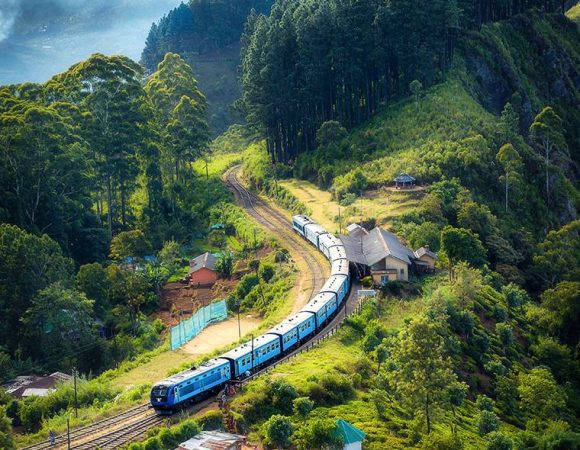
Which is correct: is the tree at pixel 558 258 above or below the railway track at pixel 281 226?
below

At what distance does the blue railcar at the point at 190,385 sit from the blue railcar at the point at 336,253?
968 inches

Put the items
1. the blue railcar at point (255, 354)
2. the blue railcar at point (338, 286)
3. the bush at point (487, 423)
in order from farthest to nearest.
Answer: the blue railcar at point (338, 286), the blue railcar at point (255, 354), the bush at point (487, 423)

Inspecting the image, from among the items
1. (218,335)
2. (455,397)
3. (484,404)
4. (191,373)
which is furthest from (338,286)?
(191,373)

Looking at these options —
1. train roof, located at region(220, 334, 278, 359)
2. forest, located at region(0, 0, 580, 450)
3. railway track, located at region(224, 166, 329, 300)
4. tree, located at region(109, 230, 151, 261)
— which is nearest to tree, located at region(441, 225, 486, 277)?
forest, located at region(0, 0, 580, 450)

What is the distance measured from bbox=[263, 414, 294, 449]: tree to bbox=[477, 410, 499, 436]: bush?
15062 mm

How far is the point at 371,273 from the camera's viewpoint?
72125mm

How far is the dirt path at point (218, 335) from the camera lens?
217ft

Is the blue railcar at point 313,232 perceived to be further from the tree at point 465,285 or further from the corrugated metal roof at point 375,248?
the tree at point 465,285

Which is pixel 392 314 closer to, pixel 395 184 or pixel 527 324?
pixel 527 324

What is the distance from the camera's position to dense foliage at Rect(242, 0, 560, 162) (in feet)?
360

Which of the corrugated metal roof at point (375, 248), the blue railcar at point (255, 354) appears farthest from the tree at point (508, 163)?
the blue railcar at point (255, 354)

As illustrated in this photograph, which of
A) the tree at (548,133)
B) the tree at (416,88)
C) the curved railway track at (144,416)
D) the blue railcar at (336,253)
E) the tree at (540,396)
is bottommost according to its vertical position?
the tree at (540,396)

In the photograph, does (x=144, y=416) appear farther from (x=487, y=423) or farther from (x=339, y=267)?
(x=339, y=267)

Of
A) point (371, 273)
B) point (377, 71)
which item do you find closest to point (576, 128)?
point (377, 71)
